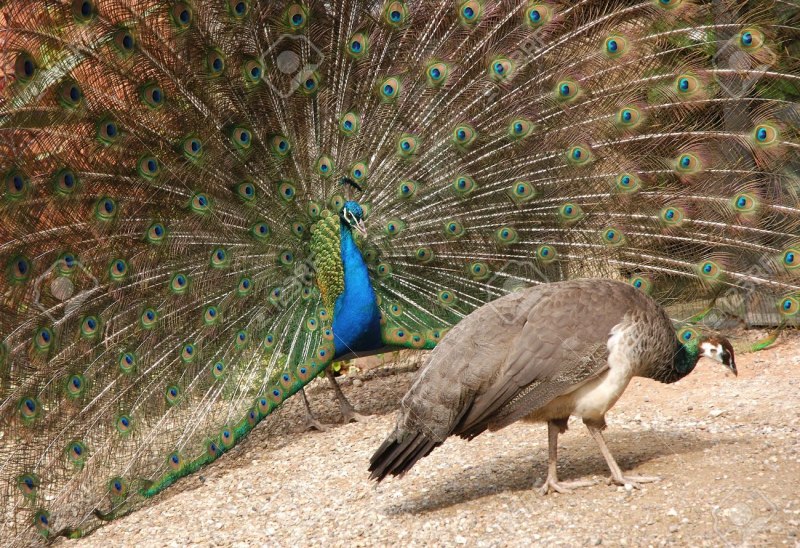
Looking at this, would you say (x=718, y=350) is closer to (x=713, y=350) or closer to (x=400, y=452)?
(x=713, y=350)

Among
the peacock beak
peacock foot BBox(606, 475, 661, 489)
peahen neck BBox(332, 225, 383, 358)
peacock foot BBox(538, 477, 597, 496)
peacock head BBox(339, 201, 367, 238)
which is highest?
peacock head BBox(339, 201, 367, 238)

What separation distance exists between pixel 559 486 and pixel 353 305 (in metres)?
1.93

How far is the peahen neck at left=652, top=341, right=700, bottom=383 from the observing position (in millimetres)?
3900

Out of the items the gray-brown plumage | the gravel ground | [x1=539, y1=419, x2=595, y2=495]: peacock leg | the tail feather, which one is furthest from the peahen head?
the tail feather

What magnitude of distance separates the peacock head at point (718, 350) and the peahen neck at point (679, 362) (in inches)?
1.4

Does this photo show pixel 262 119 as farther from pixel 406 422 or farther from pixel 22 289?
pixel 406 422

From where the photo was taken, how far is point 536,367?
358 cm

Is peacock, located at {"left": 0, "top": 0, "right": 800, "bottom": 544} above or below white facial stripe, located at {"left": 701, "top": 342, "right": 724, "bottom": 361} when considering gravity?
above

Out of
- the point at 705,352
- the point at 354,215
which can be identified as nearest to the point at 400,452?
the point at 705,352

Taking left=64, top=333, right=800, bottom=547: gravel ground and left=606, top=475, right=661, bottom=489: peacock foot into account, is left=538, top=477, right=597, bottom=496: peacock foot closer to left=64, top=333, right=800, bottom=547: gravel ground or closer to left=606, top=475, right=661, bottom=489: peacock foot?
left=64, top=333, right=800, bottom=547: gravel ground

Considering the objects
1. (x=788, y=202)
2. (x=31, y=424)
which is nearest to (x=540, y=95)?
(x=788, y=202)

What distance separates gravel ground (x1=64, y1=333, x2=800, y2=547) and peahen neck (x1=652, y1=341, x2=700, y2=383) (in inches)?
17.0

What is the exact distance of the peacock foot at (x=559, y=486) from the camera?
3.85 m

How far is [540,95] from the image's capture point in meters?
5.17
